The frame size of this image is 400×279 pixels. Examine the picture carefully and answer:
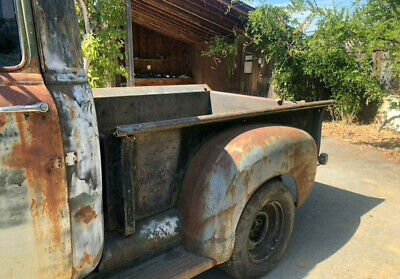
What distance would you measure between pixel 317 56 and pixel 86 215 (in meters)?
7.78

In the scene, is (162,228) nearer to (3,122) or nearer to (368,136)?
(3,122)

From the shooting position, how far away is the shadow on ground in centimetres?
282

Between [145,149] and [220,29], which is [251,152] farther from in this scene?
[220,29]

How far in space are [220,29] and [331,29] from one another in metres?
3.29

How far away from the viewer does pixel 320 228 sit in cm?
348

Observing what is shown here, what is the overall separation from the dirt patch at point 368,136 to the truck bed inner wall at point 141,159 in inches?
163

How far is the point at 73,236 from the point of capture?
5.38 ft

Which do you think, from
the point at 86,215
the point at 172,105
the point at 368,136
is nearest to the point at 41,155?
the point at 86,215

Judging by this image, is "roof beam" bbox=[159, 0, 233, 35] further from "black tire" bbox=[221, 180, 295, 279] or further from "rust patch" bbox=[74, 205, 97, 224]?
"rust patch" bbox=[74, 205, 97, 224]

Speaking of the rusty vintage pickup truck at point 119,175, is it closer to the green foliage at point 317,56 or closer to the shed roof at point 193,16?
the green foliage at point 317,56

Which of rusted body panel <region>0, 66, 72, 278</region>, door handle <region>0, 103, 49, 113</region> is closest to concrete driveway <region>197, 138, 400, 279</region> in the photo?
rusted body panel <region>0, 66, 72, 278</region>

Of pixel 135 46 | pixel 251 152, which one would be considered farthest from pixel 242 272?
pixel 135 46

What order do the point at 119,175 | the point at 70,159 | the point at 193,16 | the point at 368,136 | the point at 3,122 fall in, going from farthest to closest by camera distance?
the point at 193,16, the point at 368,136, the point at 119,175, the point at 70,159, the point at 3,122

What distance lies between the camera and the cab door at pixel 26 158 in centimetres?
140
